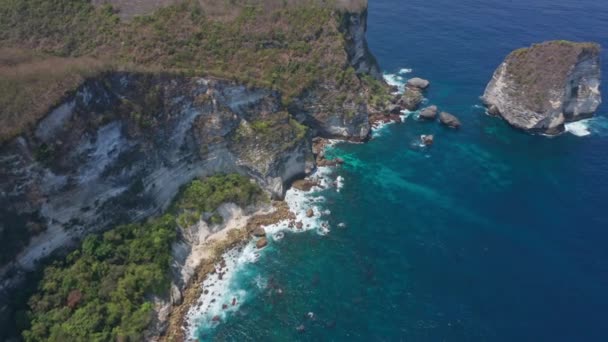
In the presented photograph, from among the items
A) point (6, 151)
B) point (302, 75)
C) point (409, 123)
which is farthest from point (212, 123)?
point (409, 123)

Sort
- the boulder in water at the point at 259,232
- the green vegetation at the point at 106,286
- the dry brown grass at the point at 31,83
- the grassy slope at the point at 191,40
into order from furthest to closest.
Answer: the grassy slope at the point at 191,40 → the boulder in water at the point at 259,232 → the dry brown grass at the point at 31,83 → the green vegetation at the point at 106,286

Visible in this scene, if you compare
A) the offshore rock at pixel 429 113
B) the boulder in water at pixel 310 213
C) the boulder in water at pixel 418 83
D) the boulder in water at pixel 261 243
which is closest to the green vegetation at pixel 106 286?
the boulder in water at pixel 261 243

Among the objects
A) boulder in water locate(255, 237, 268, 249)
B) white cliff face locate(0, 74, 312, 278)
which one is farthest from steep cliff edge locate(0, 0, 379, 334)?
boulder in water locate(255, 237, 268, 249)

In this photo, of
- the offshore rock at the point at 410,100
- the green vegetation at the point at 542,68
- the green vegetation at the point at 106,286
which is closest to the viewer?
the green vegetation at the point at 106,286

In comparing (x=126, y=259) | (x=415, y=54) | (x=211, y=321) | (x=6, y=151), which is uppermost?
(x=6, y=151)

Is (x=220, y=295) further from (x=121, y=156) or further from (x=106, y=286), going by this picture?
(x=121, y=156)

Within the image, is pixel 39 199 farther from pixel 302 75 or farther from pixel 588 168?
pixel 588 168

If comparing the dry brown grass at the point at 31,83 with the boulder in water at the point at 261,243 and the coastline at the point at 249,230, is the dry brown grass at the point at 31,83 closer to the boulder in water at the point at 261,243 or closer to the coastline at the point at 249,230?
the coastline at the point at 249,230
